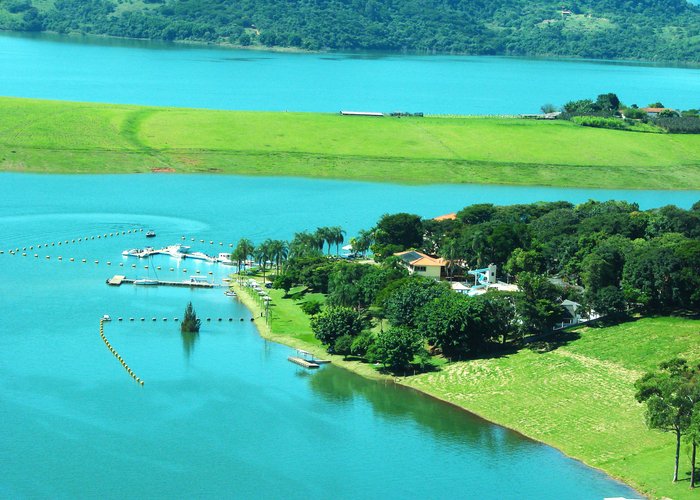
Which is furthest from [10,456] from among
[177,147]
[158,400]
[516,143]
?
[516,143]

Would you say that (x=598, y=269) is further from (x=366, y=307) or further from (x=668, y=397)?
(x=668, y=397)

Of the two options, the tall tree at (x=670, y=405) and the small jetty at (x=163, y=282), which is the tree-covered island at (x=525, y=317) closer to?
the tall tree at (x=670, y=405)

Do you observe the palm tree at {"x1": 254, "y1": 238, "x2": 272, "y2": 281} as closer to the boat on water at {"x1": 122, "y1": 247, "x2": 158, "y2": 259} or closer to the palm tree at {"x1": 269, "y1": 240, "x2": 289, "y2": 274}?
the palm tree at {"x1": 269, "y1": 240, "x2": 289, "y2": 274}

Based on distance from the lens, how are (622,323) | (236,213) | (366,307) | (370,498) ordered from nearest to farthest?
1. (370,498)
2. (622,323)
3. (366,307)
4. (236,213)

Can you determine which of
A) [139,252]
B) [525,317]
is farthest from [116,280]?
[525,317]

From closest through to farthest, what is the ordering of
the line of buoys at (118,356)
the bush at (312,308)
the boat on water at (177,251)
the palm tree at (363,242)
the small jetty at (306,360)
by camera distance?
1. the line of buoys at (118,356)
2. the small jetty at (306,360)
3. the bush at (312,308)
4. the boat on water at (177,251)
5. the palm tree at (363,242)

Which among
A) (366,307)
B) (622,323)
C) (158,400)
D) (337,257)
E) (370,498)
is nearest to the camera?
(370,498)

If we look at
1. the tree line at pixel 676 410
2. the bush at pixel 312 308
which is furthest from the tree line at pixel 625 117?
the tree line at pixel 676 410

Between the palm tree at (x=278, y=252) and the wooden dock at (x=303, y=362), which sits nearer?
the wooden dock at (x=303, y=362)
